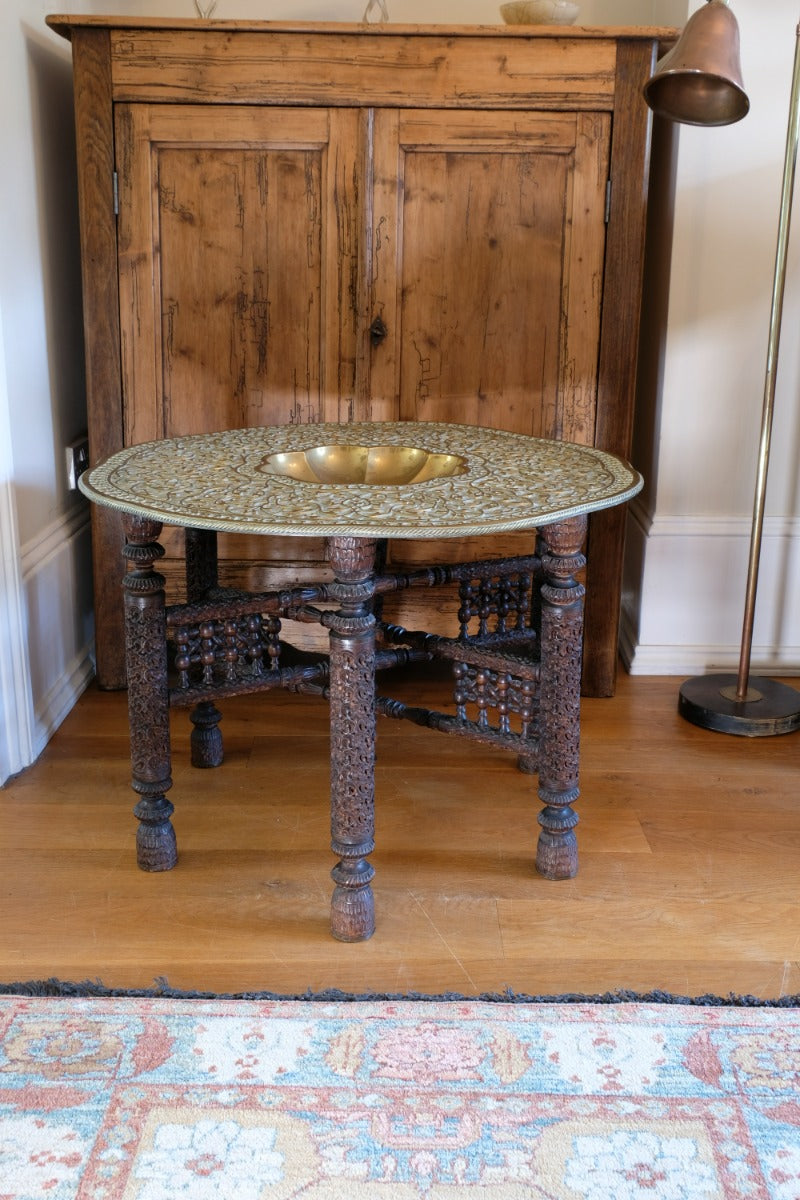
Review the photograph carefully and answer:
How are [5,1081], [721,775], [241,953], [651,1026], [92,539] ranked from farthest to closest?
[92,539] < [721,775] < [241,953] < [651,1026] < [5,1081]

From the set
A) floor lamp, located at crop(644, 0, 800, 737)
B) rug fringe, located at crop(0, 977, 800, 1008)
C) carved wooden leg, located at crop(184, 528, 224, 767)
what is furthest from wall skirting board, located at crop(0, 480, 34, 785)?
floor lamp, located at crop(644, 0, 800, 737)

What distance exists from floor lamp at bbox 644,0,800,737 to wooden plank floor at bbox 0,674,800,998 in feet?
0.18

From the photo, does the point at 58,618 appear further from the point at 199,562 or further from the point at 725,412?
the point at 725,412

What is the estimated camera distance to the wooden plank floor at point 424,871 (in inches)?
72.2

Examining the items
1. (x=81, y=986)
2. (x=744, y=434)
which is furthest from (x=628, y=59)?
(x=81, y=986)

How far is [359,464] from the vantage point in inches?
90.9

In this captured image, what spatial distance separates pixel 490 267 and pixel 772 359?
0.65 meters

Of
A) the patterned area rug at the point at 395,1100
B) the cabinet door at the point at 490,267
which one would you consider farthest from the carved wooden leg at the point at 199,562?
the patterned area rug at the point at 395,1100

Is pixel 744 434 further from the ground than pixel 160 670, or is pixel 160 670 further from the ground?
pixel 744 434

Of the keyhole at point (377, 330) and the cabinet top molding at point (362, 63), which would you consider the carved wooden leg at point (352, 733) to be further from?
the cabinet top molding at point (362, 63)

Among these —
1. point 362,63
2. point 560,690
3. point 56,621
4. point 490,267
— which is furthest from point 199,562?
point 362,63

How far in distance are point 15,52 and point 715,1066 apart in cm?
232

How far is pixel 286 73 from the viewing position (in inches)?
104

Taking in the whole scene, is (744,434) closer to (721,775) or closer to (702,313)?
(702,313)
